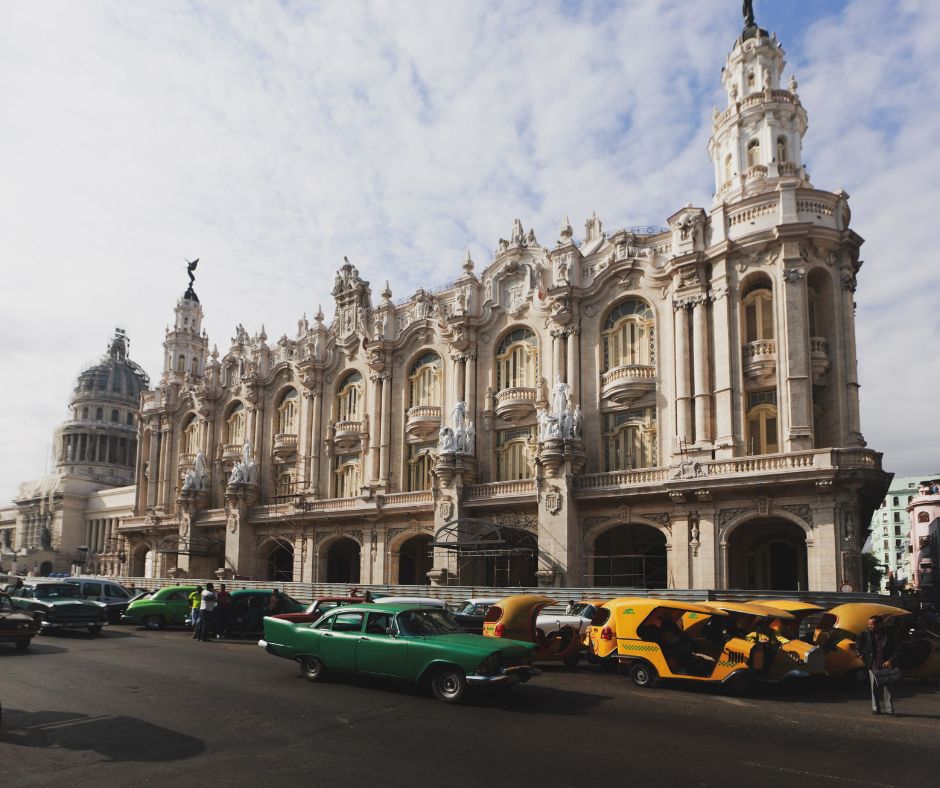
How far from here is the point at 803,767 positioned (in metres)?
9.18

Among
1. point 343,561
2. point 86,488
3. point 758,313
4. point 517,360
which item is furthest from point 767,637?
point 86,488

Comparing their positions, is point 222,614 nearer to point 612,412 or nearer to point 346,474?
point 612,412

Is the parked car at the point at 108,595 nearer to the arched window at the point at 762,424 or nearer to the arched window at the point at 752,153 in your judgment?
the arched window at the point at 762,424

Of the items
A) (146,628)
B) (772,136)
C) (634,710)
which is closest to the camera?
(634,710)

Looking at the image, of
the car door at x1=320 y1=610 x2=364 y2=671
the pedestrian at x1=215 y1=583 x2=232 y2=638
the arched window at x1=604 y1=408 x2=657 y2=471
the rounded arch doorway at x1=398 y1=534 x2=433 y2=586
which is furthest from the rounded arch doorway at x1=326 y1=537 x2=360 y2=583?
the car door at x1=320 y1=610 x2=364 y2=671

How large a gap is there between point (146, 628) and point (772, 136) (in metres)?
31.9

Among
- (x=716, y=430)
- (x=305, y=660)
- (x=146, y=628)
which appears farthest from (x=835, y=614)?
(x=146, y=628)

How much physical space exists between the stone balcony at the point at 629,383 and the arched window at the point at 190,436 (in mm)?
32281

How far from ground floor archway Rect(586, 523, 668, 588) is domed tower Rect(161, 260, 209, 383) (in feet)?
125

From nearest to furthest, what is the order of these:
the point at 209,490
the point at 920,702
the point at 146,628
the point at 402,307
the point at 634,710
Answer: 1. the point at 634,710
2. the point at 920,702
3. the point at 146,628
4. the point at 402,307
5. the point at 209,490

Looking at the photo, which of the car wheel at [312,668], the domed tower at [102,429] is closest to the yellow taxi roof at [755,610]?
the car wheel at [312,668]

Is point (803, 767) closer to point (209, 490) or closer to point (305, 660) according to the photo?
point (305, 660)

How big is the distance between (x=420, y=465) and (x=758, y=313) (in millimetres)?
18559

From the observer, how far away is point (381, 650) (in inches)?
530
